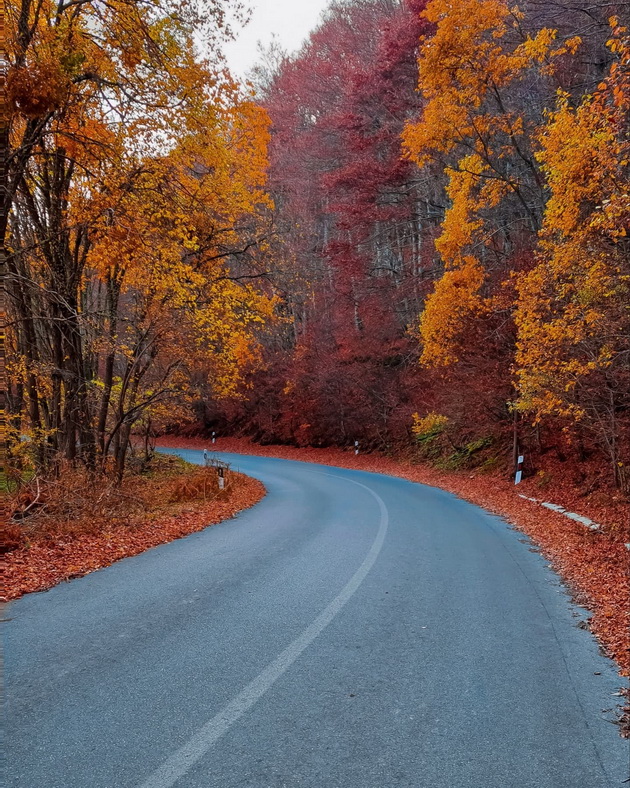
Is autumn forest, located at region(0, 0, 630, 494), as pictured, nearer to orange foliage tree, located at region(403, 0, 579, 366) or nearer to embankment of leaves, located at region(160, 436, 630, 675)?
orange foliage tree, located at region(403, 0, 579, 366)

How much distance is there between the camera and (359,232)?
27.7 meters

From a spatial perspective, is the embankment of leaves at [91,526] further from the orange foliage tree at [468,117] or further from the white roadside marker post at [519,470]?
the orange foliage tree at [468,117]

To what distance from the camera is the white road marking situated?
2768 millimetres

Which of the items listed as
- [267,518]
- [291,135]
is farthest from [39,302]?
[291,135]

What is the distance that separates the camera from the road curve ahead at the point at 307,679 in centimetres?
288

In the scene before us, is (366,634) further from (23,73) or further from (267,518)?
(267,518)

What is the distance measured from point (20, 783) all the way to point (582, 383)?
39.1ft

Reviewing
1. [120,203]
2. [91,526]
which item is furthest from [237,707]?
[120,203]

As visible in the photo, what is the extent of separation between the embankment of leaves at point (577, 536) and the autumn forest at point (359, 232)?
1289 mm

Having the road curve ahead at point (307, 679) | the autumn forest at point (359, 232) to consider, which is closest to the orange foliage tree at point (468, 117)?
the autumn forest at point (359, 232)

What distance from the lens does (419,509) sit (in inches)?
498

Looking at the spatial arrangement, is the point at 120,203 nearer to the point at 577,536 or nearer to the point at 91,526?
the point at 91,526

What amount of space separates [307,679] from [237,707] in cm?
63

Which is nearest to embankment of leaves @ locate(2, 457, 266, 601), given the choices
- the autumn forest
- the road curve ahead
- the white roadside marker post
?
the road curve ahead
